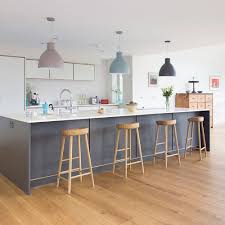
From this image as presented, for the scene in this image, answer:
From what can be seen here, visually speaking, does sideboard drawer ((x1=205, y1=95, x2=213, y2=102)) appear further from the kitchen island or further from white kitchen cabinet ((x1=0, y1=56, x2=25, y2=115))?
white kitchen cabinet ((x1=0, y1=56, x2=25, y2=115))

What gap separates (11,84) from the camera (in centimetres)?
591

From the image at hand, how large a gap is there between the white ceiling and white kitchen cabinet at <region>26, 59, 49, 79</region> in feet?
2.23

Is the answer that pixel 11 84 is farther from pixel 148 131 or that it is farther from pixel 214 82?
pixel 214 82

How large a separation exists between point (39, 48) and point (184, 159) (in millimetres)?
4152

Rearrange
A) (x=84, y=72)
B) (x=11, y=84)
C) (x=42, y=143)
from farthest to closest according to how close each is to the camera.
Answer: (x=84, y=72)
(x=11, y=84)
(x=42, y=143)

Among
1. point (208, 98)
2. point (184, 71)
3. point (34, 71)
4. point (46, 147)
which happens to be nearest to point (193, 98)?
point (208, 98)

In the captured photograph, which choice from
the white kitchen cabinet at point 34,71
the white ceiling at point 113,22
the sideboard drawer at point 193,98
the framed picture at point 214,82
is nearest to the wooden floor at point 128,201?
the white ceiling at point 113,22

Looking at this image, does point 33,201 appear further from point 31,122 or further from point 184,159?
point 184,159

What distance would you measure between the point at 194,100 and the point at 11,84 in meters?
6.08

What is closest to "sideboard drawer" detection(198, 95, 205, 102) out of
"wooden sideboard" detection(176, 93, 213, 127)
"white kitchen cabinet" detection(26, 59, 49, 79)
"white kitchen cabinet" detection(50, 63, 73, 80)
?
"wooden sideboard" detection(176, 93, 213, 127)

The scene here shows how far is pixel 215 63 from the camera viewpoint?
10398 millimetres

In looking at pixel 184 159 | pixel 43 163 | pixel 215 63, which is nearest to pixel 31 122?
pixel 43 163

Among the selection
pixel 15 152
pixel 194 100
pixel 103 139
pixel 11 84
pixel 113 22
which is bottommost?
pixel 15 152

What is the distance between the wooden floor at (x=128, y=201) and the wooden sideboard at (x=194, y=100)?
492cm
